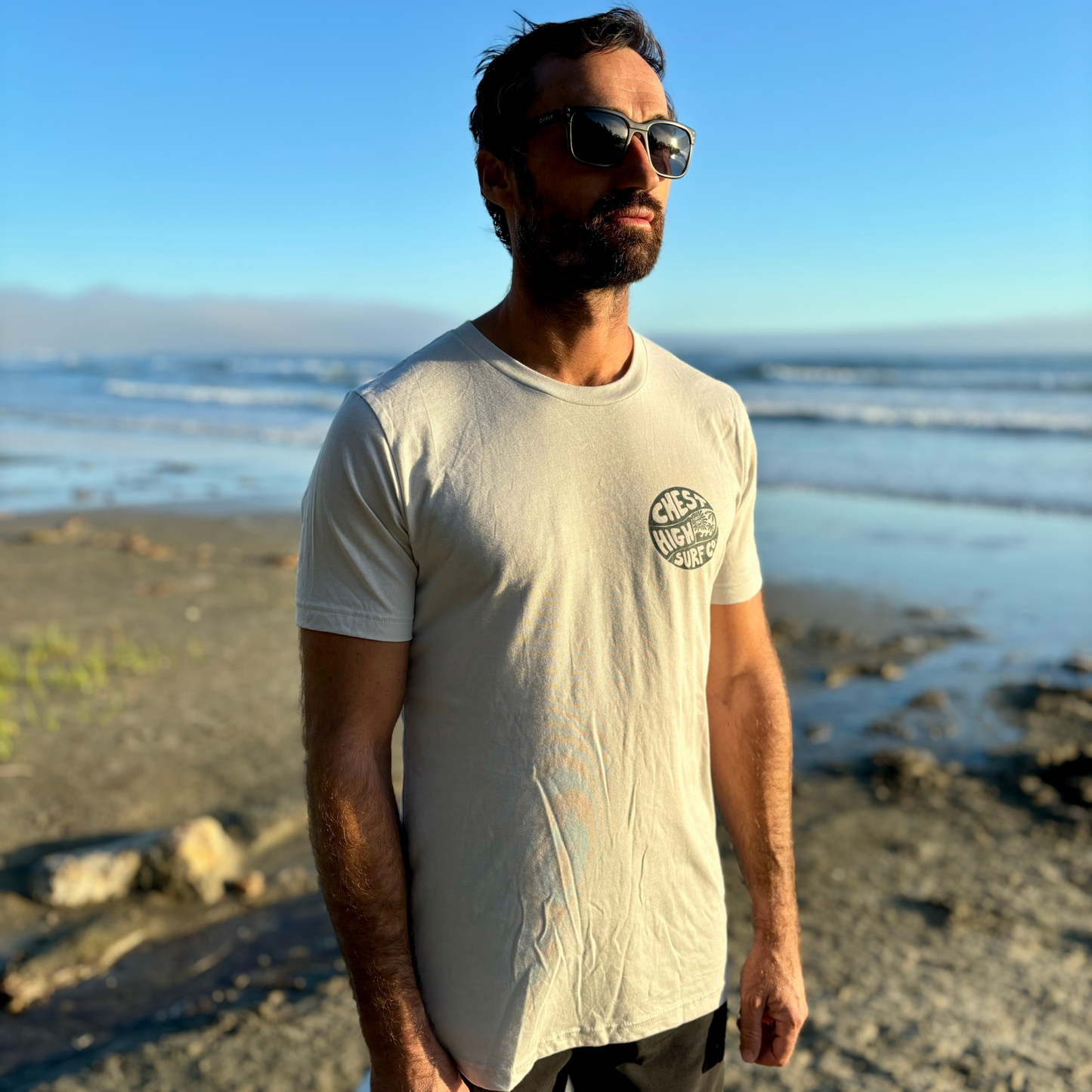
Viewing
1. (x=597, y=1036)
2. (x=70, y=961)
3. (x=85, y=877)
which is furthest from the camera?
(x=85, y=877)

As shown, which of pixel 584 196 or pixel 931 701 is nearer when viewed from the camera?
pixel 584 196

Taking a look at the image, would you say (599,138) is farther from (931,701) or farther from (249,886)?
(931,701)

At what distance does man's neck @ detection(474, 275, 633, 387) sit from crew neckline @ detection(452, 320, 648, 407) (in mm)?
25

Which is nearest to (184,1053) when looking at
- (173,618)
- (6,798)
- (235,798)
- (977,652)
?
(235,798)

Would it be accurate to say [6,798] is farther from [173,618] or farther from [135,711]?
[173,618]

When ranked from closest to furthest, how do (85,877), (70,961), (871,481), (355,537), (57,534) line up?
(355,537) → (70,961) → (85,877) → (57,534) → (871,481)

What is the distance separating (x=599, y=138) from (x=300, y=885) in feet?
11.3

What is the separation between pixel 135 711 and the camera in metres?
5.71

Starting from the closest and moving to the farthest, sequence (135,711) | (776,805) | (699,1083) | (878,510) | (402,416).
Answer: (402,416)
(699,1083)
(776,805)
(135,711)
(878,510)

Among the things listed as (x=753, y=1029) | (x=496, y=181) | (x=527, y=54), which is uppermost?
(x=527, y=54)

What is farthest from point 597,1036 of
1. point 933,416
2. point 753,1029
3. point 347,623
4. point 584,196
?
point 933,416

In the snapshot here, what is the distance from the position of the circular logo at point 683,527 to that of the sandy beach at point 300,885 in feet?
6.64

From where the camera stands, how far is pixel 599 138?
1.75 metres

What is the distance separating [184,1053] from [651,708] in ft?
7.49
